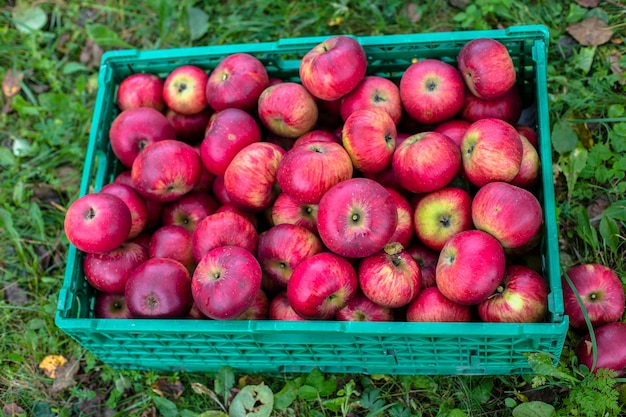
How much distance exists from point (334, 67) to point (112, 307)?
1594mm

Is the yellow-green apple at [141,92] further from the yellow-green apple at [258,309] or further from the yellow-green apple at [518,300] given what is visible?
the yellow-green apple at [518,300]

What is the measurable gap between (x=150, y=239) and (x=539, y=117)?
1.99 m

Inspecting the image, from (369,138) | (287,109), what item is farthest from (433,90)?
(287,109)

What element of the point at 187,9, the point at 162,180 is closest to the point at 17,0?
the point at 187,9

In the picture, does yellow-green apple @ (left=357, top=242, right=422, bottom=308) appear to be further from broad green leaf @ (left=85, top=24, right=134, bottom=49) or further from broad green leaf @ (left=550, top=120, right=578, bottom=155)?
broad green leaf @ (left=85, top=24, right=134, bottom=49)

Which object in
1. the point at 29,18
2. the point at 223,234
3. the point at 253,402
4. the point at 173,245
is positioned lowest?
the point at 253,402

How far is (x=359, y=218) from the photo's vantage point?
2.67m

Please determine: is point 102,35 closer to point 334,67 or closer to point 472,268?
point 334,67

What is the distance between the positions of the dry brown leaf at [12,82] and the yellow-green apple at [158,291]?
229cm

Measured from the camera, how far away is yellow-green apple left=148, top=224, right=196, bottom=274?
3111mm

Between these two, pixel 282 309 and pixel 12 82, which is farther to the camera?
pixel 12 82

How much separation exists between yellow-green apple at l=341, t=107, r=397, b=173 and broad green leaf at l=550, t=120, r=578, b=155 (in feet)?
3.63

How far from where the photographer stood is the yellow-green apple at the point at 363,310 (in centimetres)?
283

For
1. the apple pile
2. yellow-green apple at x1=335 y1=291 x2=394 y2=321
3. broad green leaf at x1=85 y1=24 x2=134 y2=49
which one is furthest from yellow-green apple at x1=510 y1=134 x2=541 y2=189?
broad green leaf at x1=85 y1=24 x2=134 y2=49
